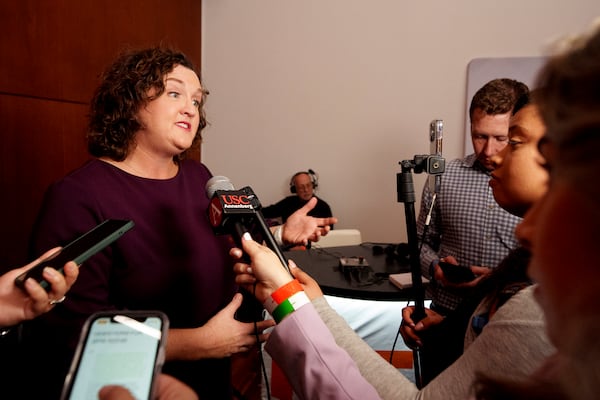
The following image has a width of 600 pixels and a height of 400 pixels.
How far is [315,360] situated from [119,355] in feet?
1.14

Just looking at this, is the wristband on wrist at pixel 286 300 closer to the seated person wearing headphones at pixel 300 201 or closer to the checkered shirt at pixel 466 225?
the checkered shirt at pixel 466 225

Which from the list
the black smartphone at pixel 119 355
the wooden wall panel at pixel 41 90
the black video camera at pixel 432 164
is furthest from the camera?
the wooden wall panel at pixel 41 90

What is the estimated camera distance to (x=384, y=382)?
28.3 inches

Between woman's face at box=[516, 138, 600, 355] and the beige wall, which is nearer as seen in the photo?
woman's face at box=[516, 138, 600, 355]

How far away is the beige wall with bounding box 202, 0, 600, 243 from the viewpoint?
367cm

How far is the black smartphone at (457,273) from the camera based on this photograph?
1.30 meters

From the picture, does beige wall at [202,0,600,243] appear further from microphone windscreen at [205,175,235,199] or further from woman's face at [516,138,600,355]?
woman's face at [516,138,600,355]

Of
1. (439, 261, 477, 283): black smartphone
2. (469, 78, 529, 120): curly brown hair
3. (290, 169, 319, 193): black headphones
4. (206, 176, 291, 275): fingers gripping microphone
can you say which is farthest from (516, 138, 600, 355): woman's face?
(290, 169, 319, 193): black headphones

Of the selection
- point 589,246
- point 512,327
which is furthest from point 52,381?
point 589,246

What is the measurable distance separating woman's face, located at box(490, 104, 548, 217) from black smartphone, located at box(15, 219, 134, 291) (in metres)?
0.69

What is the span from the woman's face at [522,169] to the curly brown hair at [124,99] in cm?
94

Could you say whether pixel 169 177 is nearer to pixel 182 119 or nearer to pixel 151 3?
pixel 182 119

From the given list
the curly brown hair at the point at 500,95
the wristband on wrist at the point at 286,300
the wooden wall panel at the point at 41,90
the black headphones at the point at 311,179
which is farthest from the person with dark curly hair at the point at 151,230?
the black headphones at the point at 311,179

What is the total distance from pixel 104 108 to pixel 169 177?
0.93 feet
